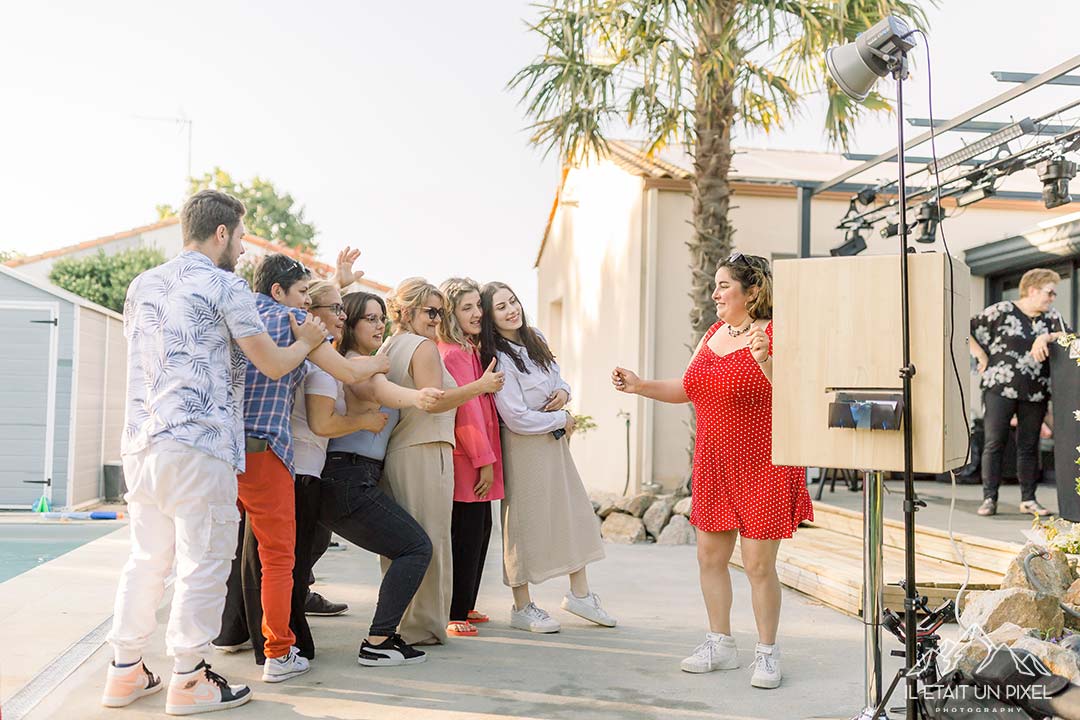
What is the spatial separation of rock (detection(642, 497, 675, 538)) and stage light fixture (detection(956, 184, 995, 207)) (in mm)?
3711

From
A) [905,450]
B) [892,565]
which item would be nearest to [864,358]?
[905,450]

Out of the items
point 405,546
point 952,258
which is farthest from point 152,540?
point 952,258

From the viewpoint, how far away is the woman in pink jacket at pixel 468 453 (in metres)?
4.84

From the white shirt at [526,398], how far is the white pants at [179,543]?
5.48 feet

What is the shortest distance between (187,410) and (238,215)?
78 cm

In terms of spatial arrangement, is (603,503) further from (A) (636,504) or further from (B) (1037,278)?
(B) (1037,278)

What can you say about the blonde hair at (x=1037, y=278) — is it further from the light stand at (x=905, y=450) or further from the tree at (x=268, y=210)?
the tree at (x=268, y=210)

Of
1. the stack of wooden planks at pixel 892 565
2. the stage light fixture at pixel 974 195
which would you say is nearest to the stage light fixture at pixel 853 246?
the stage light fixture at pixel 974 195

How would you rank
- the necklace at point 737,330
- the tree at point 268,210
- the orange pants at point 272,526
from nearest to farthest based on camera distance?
1. the orange pants at point 272,526
2. the necklace at point 737,330
3. the tree at point 268,210

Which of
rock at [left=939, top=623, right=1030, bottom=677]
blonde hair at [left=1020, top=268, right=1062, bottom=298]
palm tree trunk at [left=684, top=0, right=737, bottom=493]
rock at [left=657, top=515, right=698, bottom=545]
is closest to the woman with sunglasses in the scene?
rock at [left=939, top=623, right=1030, bottom=677]

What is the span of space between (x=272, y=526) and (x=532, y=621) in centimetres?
164

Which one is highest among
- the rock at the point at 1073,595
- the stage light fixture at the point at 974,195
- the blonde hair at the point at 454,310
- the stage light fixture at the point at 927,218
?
the stage light fixture at the point at 974,195

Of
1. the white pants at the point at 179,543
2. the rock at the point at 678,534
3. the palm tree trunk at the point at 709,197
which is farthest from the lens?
the palm tree trunk at the point at 709,197

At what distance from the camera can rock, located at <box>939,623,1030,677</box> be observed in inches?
122
